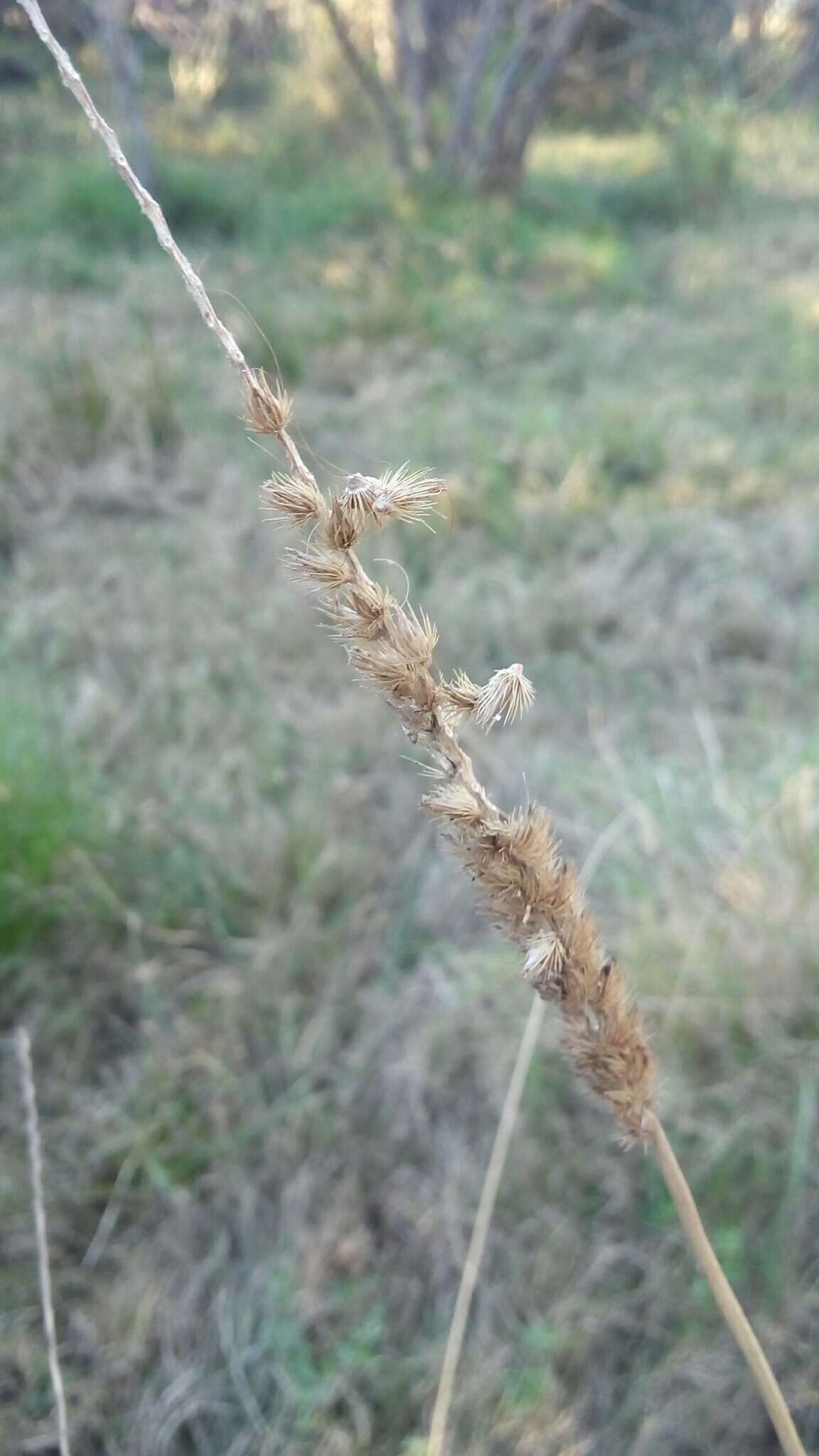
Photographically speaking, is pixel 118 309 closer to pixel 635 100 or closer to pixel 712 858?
pixel 712 858

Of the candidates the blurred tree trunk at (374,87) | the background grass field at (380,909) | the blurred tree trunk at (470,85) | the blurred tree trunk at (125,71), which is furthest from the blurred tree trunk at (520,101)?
the background grass field at (380,909)

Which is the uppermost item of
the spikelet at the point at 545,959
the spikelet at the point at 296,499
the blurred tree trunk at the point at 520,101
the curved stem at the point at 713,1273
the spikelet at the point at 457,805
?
the blurred tree trunk at the point at 520,101

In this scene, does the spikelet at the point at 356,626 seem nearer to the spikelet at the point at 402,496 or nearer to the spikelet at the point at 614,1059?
the spikelet at the point at 402,496

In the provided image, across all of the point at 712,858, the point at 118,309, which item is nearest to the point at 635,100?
the point at 118,309

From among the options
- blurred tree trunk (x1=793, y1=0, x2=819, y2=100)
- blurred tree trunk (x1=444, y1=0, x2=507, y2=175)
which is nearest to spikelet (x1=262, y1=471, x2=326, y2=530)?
blurred tree trunk (x1=444, y1=0, x2=507, y2=175)

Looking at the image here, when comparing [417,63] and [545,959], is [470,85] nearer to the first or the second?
[417,63]

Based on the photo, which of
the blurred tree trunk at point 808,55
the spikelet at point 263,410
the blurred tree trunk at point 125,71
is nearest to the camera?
the spikelet at point 263,410

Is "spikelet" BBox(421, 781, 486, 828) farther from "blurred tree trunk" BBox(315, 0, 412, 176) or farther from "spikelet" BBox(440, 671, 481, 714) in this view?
"blurred tree trunk" BBox(315, 0, 412, 176)
